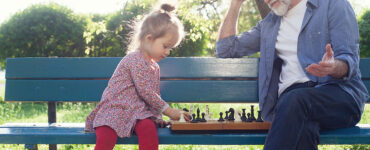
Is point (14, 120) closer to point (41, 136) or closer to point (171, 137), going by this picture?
point (41, 136)

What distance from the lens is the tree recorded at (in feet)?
28.4

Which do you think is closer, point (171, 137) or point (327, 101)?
point (327, 101)

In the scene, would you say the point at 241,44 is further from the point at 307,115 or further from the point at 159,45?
the point at 307,115

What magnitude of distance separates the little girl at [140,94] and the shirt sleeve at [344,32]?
3.29ft

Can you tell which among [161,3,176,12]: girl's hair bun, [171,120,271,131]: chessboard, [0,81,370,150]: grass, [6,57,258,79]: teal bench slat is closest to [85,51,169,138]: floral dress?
[171,120,271,131]: chessboard

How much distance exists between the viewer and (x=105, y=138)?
8.05 feet

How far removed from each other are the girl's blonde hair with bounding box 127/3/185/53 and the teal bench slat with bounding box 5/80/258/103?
705 mm

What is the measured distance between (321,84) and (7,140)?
2082 mm

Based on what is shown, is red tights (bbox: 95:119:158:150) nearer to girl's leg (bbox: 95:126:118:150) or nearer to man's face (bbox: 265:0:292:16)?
girl's leg (bbox: 95:126:118:150)

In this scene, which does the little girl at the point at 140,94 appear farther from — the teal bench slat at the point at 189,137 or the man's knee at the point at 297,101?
the man's knee at the point at 297,101

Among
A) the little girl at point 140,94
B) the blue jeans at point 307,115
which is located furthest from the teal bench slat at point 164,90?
the blue jeans at point 307,115

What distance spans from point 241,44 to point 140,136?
114 cm

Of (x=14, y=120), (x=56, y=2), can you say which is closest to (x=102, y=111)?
(x=14, y=120)

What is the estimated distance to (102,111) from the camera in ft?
8.50
